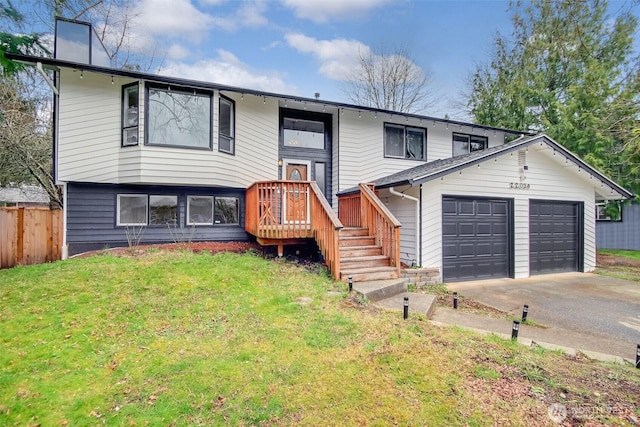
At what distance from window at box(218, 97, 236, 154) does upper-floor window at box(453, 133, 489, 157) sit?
8.82m

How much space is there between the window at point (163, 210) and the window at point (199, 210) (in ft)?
1.28

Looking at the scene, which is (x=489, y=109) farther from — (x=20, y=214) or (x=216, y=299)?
(x=20, y=214)

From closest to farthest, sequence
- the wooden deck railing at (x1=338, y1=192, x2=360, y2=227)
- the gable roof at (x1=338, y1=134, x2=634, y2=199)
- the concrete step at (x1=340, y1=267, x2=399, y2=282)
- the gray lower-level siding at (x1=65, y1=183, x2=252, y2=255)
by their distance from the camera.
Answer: the concrete step at (x1=340, y1=267, x2=399, y2=282) < the gable roof at (x1=338, y1=134, x2=634, y2=199) < the gray lower-level siding at (x1=65, y1=183, x2=252, y2=255) < the wooden deck railing at (x1=338, y1=192, x2=360, y2=227)

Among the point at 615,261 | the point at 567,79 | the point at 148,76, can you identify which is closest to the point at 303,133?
the point at 148,76

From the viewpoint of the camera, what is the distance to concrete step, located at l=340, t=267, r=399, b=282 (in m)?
6.32

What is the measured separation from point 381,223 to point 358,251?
942 millimetres

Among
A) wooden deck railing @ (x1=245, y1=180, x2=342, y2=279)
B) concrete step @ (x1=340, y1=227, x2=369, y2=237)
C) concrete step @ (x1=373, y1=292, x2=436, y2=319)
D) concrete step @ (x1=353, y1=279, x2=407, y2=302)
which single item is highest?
wooden deck railing @ (x1=245, y1=180, x2=342, y2=279)

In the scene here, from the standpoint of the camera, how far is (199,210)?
9.48m

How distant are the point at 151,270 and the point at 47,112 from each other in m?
11.2

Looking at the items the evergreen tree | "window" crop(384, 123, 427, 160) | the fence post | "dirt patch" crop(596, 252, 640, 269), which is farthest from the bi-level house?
the evergreen tree

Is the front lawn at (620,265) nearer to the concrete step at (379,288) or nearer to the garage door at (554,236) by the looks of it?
the garage door at (554,236)

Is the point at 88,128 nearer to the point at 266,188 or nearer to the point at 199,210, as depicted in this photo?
the point at 199,210

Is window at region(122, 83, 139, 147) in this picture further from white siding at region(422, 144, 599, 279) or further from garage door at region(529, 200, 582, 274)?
garage door at region(529, 200, 582, 274)

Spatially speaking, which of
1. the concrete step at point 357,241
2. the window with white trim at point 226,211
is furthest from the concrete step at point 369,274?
the window with white trim at point 226,211
